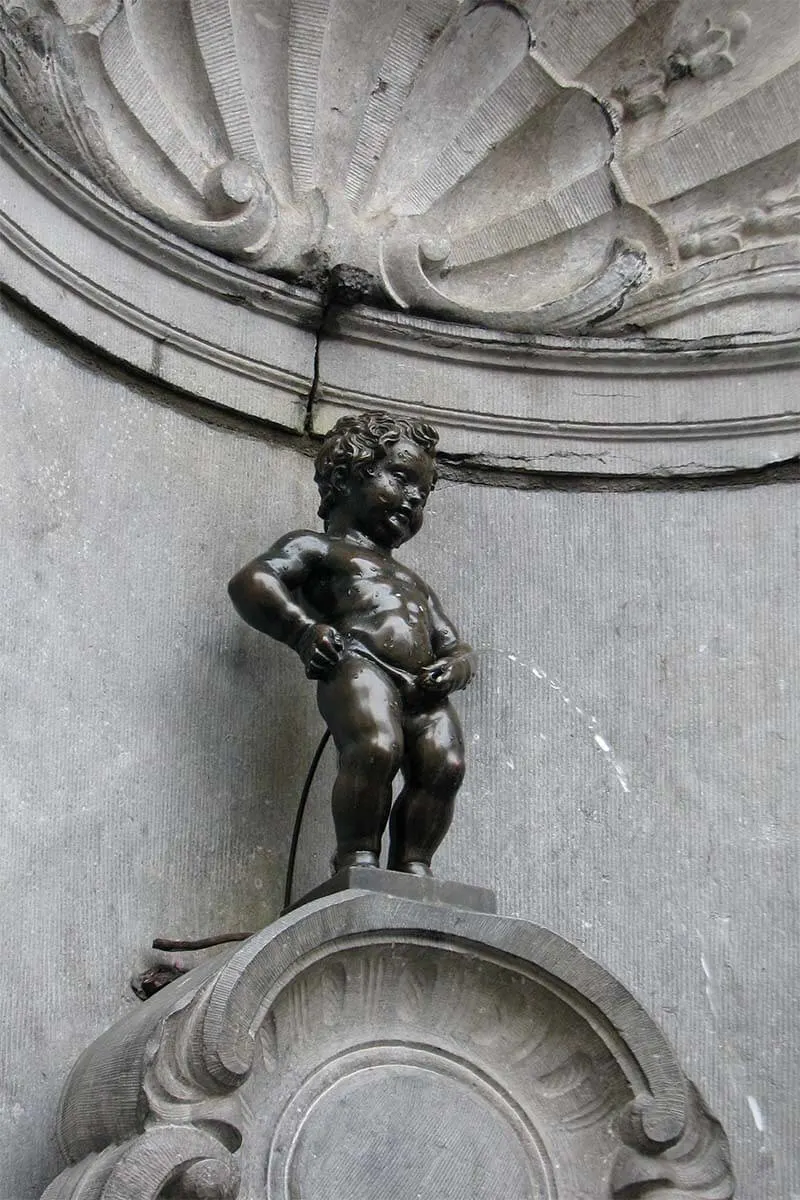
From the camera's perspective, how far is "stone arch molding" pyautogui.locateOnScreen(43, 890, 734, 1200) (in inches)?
108

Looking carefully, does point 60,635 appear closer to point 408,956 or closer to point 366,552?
point 366,552

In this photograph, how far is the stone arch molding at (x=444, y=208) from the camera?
3.96 m

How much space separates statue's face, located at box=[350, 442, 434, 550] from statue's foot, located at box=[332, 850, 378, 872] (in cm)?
66

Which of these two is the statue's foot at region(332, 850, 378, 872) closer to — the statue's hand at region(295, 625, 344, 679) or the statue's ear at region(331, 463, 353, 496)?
the statue's hand at region(295, 625, 344, 679)

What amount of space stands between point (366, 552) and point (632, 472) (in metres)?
0.92

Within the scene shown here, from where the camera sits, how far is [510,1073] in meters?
2.97

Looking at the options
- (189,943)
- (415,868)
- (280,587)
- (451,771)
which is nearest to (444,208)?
(280,587)

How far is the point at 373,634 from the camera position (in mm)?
3342

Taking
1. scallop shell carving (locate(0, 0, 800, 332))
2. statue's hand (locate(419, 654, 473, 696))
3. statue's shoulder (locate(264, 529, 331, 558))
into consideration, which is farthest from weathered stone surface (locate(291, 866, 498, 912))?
scallop shell carving (locate(0, 0, 800, 332))

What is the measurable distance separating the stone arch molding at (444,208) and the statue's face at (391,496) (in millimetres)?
565

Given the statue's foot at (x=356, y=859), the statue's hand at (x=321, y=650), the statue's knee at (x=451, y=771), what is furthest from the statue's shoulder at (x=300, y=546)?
the statue's foot at (x=356, y=859)

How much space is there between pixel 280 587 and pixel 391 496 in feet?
0.97

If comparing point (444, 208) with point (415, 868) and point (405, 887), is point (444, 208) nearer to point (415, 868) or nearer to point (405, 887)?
point (415, 868)

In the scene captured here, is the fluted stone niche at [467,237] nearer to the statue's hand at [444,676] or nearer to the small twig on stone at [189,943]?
the small twig on stone at [189,943]
